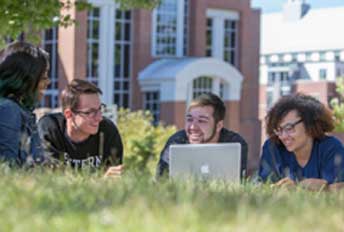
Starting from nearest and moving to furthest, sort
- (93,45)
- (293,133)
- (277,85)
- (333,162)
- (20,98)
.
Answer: (20,98) < (333,162) < (293,133) < (93,45) < (277,85)

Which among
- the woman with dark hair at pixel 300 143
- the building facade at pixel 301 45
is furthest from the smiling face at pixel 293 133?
the building facade at pixel 301 45

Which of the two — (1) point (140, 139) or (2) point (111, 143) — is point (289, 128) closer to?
(2) point (111, 143)

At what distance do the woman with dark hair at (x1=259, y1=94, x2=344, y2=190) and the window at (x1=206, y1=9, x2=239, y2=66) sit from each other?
23.5 metres

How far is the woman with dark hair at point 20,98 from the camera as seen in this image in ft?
15.1

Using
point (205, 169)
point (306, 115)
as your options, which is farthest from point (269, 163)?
point (205, 169)

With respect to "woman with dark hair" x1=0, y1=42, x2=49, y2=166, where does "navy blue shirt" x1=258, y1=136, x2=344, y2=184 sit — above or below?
below

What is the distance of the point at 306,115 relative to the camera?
5.62 metres

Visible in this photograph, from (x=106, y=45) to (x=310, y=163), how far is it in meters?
20.0

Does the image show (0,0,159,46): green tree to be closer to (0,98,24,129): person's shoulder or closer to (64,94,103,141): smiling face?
(64,94,103,141): smiling face

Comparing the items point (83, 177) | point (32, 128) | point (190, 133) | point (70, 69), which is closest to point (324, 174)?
point (190, 133)

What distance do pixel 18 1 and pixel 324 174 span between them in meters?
5.92

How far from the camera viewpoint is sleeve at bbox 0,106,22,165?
4.57m

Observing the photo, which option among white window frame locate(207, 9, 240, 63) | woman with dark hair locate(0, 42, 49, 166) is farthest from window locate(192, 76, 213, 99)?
woman with dark hair locate(0, 42, 49, 166)

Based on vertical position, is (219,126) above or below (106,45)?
below
